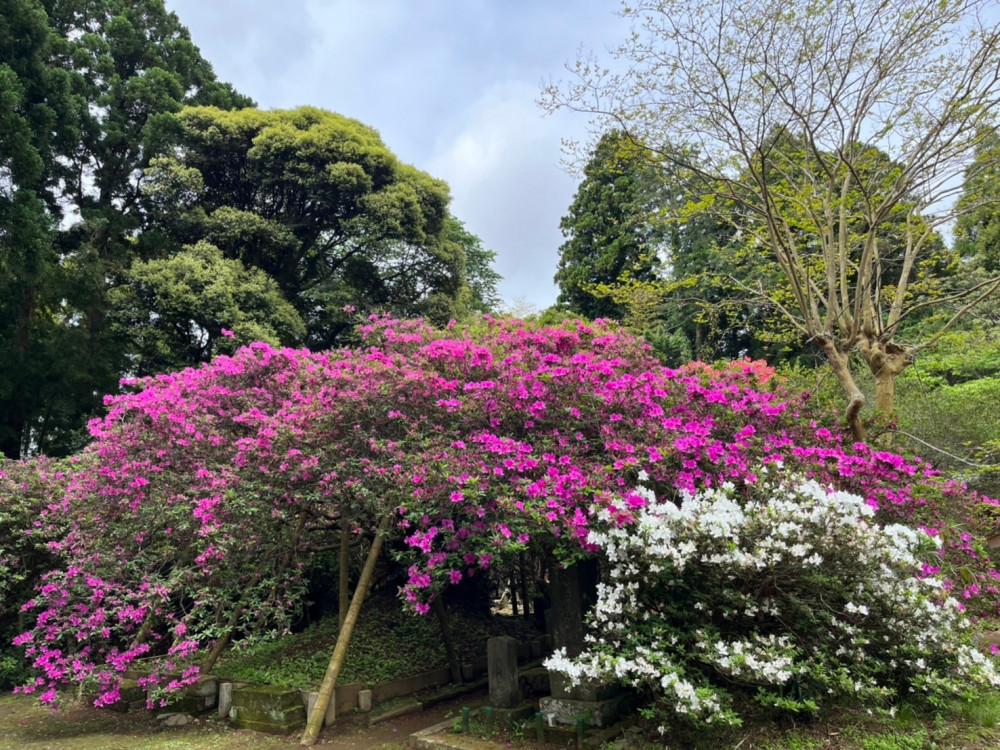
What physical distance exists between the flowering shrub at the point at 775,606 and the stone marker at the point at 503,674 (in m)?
1.92

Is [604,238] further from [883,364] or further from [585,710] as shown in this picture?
[585,710]

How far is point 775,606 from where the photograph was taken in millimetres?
3852

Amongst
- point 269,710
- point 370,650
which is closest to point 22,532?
Answer: point 269,710

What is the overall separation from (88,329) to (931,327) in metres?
18.6

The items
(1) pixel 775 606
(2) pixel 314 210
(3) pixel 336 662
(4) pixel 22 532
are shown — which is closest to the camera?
(1) pixel 775 606

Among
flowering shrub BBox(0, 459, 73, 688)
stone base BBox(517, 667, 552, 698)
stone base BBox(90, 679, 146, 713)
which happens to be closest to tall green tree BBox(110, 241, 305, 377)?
flowering shrub BBox(0, 459, 73, 688)

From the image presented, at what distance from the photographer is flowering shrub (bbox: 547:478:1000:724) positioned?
372 centimetres

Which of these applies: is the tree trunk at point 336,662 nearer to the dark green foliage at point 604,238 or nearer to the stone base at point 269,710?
the stone base at point 269,710

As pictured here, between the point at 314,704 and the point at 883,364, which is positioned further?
the point at 883,364

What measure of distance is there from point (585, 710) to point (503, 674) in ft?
4.33

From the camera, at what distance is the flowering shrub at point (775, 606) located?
372 cm

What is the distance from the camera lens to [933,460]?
9859 millimetres

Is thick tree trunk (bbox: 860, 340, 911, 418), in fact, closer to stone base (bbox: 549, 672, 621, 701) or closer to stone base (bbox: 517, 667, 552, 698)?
stone base (bbox: 549, 672, 621, 701)

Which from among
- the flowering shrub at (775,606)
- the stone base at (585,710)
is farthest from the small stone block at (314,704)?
the flowering shrub at (775,606)
